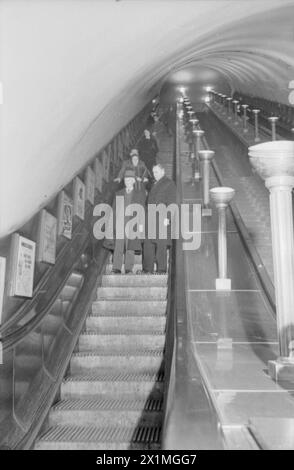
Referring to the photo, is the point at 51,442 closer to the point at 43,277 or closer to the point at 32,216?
the point at 43,277

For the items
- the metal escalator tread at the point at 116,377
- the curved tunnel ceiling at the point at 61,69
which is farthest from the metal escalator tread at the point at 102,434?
the curved tunnel ceiling at the point at 61,69

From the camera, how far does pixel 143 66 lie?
564 cm

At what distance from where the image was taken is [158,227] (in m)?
5.83

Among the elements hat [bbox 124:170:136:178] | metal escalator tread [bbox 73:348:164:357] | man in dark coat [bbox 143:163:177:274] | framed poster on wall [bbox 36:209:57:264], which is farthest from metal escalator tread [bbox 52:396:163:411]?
hat [bbox 124:170:136:178]

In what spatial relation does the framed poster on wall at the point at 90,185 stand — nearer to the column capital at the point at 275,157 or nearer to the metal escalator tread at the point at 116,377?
the metal escalator tread at the point at 116,377

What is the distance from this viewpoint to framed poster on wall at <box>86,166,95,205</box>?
254 inches

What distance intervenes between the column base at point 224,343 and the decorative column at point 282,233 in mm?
828

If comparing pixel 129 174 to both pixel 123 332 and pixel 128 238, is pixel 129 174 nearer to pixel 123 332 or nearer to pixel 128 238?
pixel 128 238

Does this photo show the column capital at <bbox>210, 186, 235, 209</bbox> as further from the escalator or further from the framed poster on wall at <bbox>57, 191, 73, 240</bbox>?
the framed poster on wall at <bbox>57, 191, 73, 240</bbox>

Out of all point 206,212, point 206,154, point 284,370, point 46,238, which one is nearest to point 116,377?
point 46,238

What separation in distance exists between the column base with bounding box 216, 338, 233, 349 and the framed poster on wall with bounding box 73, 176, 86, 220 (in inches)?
93.9

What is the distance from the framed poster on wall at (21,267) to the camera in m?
3.53

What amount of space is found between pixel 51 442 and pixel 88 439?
233 mm
